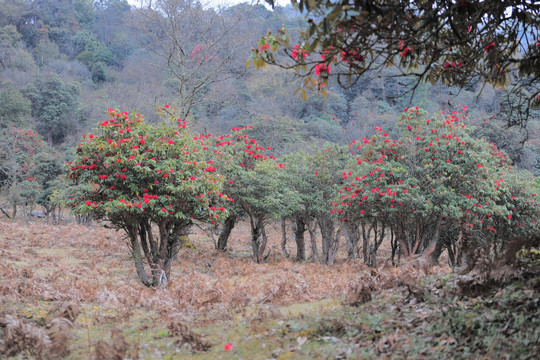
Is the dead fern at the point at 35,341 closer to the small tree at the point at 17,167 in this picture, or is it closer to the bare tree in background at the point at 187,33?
the bare tree in background at the point at 187,33

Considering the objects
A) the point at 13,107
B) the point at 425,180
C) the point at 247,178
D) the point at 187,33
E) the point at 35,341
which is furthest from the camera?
the point at 13,107

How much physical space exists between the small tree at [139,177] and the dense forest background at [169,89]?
1077 centimetres

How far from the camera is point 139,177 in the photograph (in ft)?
31.4

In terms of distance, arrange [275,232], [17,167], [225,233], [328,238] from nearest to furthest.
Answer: [225,233]
[328,238]
[17,167]
[275,232]

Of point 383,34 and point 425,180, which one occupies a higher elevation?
point 383,34

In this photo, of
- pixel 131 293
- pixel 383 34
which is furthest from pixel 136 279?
pixel 383 34

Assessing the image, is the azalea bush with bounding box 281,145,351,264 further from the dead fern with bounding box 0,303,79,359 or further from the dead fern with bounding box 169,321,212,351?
the dead fern with bounding box 0,303,79,359

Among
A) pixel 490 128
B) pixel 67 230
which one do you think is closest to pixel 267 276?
pixel 67 230

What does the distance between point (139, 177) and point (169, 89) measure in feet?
110

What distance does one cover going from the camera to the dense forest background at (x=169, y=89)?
2772cm

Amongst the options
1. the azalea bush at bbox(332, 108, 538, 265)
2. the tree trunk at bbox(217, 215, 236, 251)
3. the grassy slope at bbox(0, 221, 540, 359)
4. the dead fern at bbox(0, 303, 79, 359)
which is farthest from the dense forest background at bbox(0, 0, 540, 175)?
the dead fern at bbox(0, 303, 79, 359)

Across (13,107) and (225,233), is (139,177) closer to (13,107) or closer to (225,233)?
(225,233)

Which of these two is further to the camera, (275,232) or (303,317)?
(275,232)

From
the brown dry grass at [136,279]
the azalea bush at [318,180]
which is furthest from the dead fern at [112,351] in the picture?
the azalea bush at [318,180]
